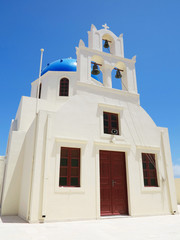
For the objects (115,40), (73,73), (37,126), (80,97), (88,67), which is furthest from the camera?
(73,73)

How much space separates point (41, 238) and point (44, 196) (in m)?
2.18

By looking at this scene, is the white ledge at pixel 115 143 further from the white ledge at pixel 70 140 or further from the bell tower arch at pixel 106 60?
the bell tower arch at pixel 106 60

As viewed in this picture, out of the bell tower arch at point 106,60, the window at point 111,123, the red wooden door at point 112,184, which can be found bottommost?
the red wooden door at point 112,184

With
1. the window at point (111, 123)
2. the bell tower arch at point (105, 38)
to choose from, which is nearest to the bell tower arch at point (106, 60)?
the bell tower arch at point (105, 38)

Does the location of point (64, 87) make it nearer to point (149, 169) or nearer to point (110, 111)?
point (110, 111)

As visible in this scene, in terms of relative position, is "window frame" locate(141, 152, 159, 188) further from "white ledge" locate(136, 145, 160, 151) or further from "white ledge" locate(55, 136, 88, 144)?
"white ledge" locate(55, 136, 88, 144)

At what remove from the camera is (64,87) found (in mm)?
14266

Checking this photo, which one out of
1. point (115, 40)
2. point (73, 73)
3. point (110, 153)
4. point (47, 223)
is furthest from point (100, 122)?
point (73, 73)

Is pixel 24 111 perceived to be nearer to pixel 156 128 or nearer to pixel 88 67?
pixel 88 67

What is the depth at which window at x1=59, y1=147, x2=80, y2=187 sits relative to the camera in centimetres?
735

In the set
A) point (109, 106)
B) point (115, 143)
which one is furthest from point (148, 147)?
point (109, 106)

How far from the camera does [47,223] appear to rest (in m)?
6.35

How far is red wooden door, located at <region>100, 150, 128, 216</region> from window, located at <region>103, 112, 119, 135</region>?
3.31ft

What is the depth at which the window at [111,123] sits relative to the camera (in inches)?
352
